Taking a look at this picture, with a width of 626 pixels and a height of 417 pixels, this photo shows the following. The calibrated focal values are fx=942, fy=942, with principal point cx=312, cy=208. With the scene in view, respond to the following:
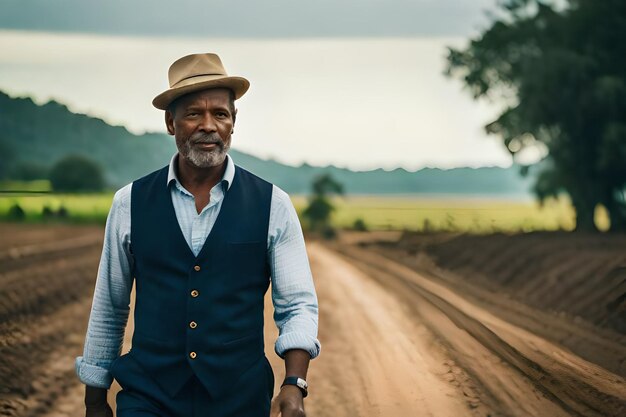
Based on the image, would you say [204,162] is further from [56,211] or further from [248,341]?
[56,211]

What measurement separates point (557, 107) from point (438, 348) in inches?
473

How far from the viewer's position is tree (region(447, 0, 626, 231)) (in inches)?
742

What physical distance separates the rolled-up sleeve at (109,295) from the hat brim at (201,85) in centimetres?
31

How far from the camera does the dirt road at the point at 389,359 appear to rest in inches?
255

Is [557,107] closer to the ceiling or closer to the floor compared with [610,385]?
closer to the ceiling

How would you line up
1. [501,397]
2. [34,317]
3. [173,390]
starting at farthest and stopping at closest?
[34,317] < [501,397] < [173,390]

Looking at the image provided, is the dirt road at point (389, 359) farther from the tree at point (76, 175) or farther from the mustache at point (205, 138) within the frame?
the tree at point (76, 175)

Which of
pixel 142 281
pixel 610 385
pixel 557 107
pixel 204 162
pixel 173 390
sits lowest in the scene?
pixel 610 385

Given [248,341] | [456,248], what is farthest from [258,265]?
[456,248]

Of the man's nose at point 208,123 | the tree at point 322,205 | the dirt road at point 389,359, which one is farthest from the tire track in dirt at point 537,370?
the tree at point 322,205

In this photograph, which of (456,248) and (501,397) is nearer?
(501,397)

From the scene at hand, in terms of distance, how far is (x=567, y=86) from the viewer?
19172 mm

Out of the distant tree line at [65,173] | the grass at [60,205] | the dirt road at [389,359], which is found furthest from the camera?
the distant tree line at [65,173]

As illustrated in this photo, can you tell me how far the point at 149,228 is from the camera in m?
2.91
